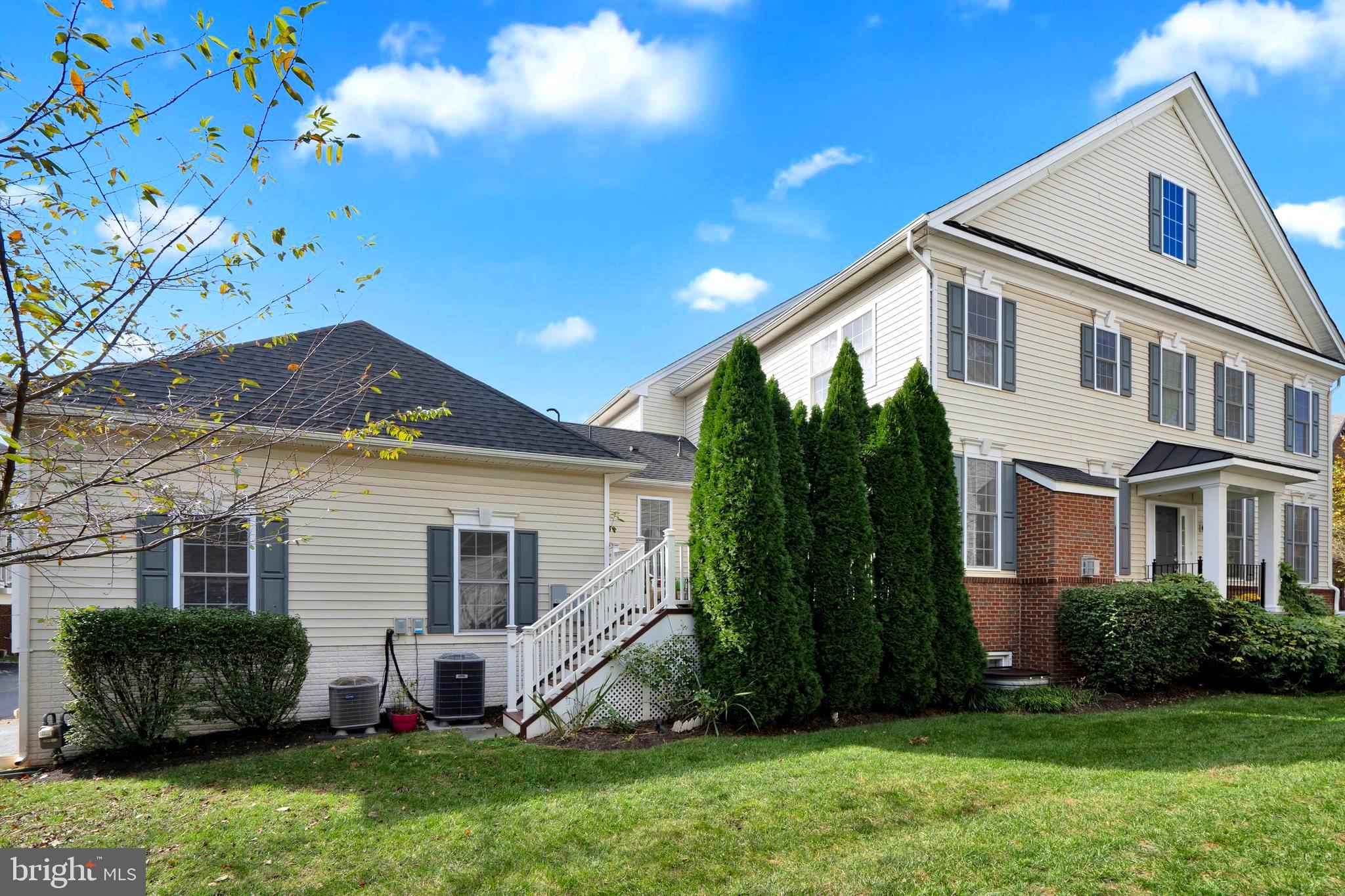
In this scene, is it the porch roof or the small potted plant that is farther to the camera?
the porch roof

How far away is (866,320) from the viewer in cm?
1264

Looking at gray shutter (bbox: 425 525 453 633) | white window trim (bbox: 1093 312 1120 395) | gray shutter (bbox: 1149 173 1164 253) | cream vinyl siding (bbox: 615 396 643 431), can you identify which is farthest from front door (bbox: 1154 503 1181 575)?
gray shutter (bbox: 425 525 453 633)

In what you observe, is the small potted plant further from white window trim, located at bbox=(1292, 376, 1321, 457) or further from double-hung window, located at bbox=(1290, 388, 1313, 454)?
white window trim, located at bbox=(1292, 376, 1321, 457)

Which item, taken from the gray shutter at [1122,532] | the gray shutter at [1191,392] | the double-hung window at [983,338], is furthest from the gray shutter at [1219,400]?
the double-hung window at [983,338]

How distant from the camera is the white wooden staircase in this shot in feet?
27.9

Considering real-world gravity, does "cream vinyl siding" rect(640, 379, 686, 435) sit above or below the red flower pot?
above

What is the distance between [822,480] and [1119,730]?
407 cm

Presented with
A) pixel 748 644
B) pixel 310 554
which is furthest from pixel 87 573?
pixel 748 644

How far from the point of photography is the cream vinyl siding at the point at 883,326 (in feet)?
38.0

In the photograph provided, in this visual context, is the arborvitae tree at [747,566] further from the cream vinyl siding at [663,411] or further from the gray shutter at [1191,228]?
the gray shutter at [1191,228]

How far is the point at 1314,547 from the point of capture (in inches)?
642

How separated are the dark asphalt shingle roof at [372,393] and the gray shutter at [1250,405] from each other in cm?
1294

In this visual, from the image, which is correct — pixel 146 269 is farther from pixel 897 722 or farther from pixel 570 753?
pixel 897 722

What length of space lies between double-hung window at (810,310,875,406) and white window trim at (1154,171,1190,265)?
6179mm
